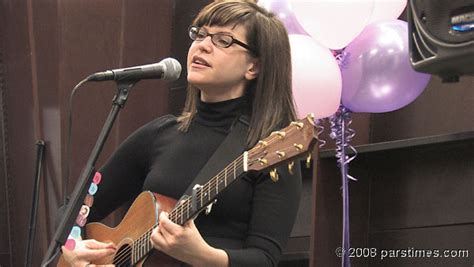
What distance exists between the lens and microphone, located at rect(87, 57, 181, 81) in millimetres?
1991

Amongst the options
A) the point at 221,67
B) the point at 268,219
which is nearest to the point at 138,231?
the point at 268,219

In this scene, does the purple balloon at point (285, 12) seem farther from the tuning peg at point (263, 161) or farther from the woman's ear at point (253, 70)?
the tuning peg at point (263, 161)

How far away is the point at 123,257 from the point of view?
2240 millimetres

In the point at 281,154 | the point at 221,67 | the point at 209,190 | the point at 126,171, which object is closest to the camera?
the point at 281,154

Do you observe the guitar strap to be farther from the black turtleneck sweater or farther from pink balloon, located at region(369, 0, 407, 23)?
pink balloon, located at region(369, 0, 407, 23)

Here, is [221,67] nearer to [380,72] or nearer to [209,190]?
[209,190]

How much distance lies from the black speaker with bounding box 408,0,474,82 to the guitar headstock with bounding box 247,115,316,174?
1.07ft

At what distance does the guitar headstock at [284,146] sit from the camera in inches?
71.6

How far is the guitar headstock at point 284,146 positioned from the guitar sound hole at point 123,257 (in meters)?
0.45

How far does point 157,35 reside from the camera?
13.4 feet

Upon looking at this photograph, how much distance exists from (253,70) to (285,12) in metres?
1.00

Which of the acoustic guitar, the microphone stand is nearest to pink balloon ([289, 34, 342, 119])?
the acoustic guitar

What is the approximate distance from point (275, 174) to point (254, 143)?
21 cm

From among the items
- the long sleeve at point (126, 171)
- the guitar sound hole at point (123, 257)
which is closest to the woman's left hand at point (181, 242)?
the guitar sound hole at point (123, 257)
